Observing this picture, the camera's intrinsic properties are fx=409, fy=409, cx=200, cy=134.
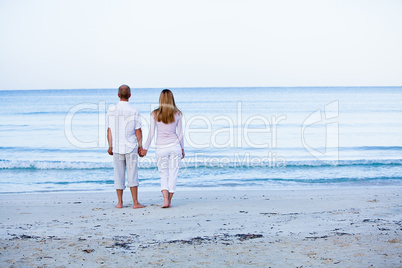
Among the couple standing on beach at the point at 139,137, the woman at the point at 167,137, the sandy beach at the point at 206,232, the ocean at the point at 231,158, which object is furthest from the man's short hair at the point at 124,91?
the ocean at the point at 231,158

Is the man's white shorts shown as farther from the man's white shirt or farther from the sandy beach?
the sandy beach

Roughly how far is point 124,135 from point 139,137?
23 centimetres

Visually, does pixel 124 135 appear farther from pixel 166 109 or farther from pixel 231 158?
pixel 231 158

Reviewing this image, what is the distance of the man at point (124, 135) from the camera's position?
616 cm

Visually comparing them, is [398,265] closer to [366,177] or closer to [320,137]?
[366,177]

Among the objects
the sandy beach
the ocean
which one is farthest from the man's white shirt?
the ocean

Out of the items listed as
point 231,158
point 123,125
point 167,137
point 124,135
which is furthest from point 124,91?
point 231,158

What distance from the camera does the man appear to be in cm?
616

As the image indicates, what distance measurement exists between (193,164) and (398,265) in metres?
9.15

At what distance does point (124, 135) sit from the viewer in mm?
6262

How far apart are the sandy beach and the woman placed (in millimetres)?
612

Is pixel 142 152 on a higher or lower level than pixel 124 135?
lower

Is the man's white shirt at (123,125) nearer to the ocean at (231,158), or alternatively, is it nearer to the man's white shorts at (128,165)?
the man's white shorts at (128,165)

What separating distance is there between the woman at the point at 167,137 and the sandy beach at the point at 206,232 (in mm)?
612
